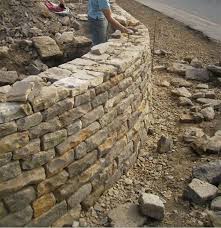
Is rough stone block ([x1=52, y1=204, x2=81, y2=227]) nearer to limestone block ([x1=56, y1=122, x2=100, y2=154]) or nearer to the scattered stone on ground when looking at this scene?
the scattered stone on ground

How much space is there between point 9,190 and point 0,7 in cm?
424

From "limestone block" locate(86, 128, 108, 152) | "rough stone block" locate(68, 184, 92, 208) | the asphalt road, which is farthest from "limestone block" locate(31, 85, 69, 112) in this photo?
the asphalt road

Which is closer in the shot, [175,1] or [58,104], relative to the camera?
[58,104]

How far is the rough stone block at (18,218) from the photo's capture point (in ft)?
12.5

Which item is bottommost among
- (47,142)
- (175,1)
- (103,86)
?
(175,1)

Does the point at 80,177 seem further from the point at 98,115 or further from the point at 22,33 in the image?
the point at 22,33

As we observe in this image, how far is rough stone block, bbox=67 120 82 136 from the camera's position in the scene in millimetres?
4121

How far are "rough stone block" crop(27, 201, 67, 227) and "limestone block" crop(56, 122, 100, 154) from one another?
595mm

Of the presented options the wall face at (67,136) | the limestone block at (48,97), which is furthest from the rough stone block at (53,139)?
the limestone block at (48,97)

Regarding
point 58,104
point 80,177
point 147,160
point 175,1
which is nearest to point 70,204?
point 80,177

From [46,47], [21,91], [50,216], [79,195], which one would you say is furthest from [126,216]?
[46,47]

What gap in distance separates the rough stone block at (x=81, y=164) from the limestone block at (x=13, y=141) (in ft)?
2.28

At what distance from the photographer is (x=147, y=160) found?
18.2ft

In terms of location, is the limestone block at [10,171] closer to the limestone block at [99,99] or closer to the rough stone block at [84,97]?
the rough stone block at [84,97]
